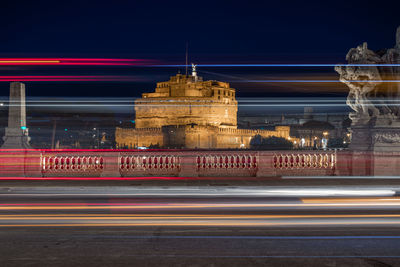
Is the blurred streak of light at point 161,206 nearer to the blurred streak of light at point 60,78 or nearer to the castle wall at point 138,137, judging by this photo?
the blurred streak of light at point 60,78

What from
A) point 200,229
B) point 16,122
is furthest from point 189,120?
point 200,229

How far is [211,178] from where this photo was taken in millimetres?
13406

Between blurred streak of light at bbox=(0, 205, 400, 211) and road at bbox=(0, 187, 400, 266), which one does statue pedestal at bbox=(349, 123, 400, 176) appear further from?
blurred streak of light at bbox=(0, 205, 400, 211)

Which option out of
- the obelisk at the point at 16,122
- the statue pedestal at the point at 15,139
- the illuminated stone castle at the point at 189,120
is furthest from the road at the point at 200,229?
the illuminated stone castle at the point at 189,120

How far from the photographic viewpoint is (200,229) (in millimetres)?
6496

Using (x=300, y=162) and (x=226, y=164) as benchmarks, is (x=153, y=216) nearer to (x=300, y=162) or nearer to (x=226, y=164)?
(x=226, y=164)

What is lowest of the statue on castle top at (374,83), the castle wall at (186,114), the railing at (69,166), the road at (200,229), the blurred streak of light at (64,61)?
the road at (200,229)

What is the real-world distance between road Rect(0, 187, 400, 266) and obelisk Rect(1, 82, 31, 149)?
5363 mm

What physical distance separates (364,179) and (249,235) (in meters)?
8.17

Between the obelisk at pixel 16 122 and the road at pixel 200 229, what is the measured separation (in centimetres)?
536

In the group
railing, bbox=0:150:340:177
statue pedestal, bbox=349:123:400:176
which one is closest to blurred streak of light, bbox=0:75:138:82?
railing, bbox=0:150:340:177

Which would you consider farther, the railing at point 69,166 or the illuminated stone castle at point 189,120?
the illuminated stone castle at point 189,120

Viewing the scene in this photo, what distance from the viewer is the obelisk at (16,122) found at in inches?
588

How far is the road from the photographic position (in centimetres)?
503
